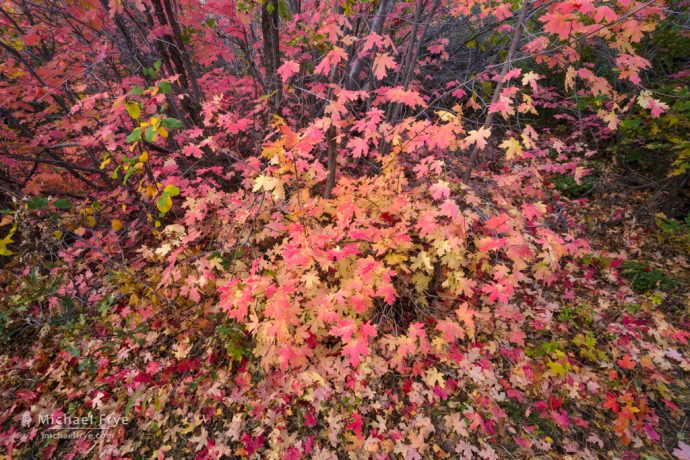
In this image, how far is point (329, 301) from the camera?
3.46 meters

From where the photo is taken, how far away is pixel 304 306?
3.93 metres

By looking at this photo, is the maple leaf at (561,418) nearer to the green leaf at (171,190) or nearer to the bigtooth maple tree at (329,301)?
the bigtooth maple tree at (329,301)

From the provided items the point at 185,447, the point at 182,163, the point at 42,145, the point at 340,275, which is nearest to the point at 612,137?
the point at 340,275

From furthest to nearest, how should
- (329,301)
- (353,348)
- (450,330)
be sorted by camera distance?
(450,330)
(329,301)
(353,348)

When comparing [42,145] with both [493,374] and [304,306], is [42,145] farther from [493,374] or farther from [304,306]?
[493,374]

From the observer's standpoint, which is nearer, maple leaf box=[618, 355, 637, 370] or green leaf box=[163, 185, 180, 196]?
green leaf box=[163, 185, 180, 196]

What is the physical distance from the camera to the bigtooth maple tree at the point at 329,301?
3389 mm

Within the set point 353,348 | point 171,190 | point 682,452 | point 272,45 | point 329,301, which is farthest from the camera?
point 272,45

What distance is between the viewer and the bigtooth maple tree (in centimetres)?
339

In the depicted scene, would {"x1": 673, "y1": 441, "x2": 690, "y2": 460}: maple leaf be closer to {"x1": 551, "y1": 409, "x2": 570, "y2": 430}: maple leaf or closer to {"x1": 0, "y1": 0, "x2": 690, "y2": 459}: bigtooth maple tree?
{"x1": 0, "y1": 0, "x2": 690, "y2": 459}: bigtooth maple tree

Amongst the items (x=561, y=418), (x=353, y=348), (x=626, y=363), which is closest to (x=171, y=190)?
(x=353, y=348)

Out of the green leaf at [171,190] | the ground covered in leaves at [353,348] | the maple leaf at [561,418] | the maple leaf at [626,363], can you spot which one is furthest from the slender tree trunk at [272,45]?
the maple leaf at [626,363]

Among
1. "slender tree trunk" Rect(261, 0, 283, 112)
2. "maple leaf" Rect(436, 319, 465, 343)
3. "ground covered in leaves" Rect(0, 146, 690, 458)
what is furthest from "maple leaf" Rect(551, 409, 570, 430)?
"slender tree trunk" Rect(261, 0, 283, 112)

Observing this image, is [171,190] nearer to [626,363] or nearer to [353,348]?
[353,348]
